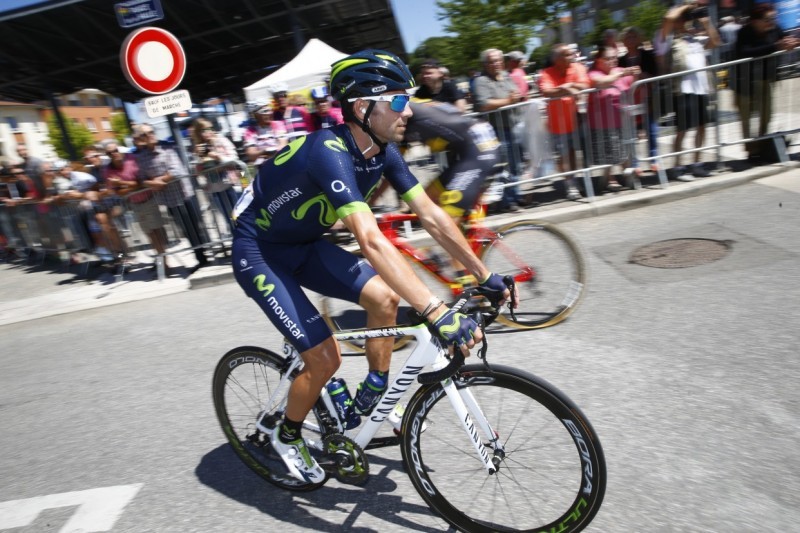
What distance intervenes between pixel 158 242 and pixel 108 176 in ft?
4.30

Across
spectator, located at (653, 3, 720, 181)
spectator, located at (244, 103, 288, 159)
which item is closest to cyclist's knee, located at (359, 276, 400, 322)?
spectator, located at (244, 103, 288, 159)

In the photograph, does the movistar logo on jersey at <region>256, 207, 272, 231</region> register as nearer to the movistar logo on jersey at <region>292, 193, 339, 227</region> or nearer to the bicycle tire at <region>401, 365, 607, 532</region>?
the movistar logo on jersey at <region>292, 193, 339, 227</region>

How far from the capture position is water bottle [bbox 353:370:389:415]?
2.91m

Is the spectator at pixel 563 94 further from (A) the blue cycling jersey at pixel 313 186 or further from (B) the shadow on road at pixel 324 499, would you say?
(B) the shadow on road at pixel 324 499

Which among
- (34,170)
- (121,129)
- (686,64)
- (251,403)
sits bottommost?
(251,403)

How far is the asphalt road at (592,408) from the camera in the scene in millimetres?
2752

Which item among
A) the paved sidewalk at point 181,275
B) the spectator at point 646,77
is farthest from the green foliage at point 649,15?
the paved sidewalk at point 181,275

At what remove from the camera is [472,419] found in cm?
243

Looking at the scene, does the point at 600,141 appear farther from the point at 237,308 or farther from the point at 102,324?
the point at 102,324

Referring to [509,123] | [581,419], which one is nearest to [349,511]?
[581,419]

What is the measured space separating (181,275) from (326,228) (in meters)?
6.21

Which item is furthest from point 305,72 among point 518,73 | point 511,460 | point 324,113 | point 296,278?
point 511,460

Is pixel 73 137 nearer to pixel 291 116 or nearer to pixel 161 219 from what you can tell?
pixel 161 219

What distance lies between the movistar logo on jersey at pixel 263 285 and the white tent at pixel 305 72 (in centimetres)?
1317
